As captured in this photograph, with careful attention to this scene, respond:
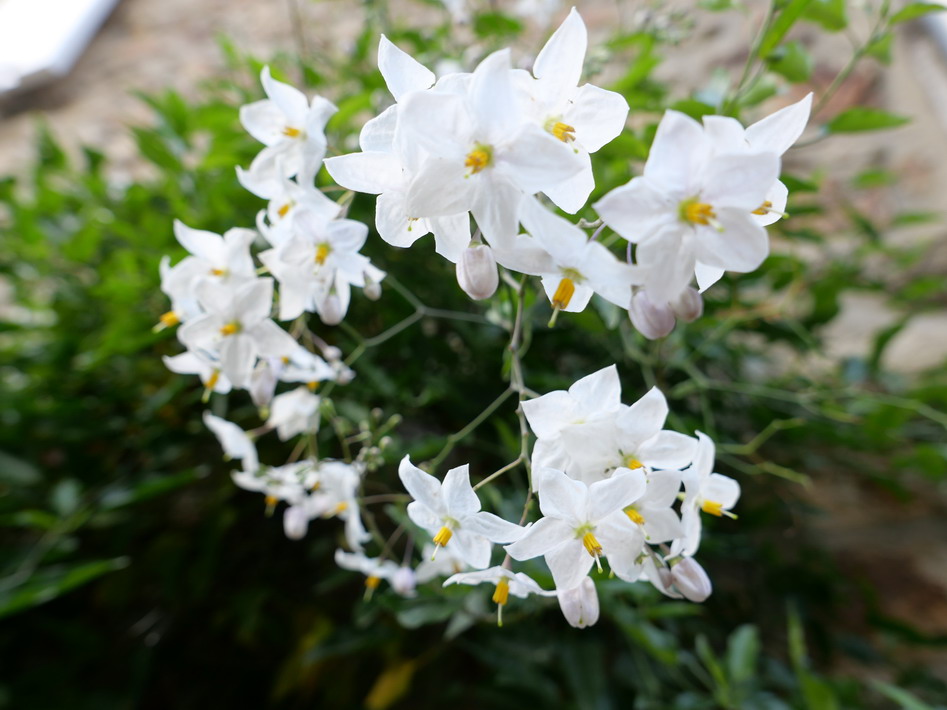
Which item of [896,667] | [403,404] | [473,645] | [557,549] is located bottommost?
[896,667]

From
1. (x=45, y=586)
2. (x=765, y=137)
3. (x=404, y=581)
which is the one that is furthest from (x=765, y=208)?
(x=45, y=586)

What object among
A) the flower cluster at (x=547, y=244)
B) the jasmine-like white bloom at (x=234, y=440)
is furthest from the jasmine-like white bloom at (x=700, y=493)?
the jasmine-like white bloom at (x=234, y=440)

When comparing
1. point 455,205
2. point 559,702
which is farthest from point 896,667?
point 455,205

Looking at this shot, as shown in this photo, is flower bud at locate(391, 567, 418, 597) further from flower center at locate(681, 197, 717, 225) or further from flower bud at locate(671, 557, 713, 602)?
flower center at locate(681, 197, 717, 225)

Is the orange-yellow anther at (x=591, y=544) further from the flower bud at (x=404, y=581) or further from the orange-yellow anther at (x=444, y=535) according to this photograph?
the flower bud at (x=404, y=581)

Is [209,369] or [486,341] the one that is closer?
[209,369]

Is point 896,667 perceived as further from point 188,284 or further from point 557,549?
point 188,284

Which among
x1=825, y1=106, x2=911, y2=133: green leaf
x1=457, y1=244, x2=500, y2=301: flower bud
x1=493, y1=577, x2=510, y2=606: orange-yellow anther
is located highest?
x1=457, y1=244, x2=500, y2=301: flower bud

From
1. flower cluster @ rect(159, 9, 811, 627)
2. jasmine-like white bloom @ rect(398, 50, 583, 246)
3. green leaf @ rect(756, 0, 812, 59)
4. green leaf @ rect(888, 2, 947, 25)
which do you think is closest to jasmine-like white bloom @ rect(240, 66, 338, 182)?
flower cluster @ rect(159, 9, 811, 627)
